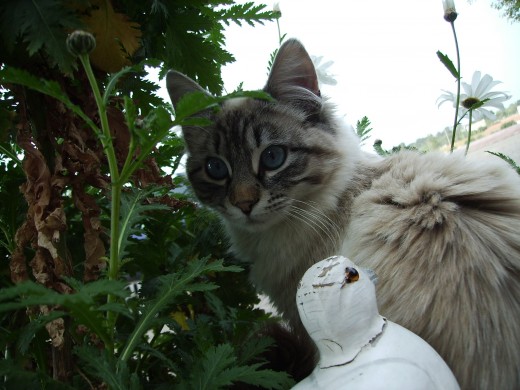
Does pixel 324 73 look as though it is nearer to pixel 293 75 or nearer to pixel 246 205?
pixel 293 75

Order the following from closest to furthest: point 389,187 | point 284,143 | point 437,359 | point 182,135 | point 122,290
Result: 1. point 122,290
2. point 437,359
3. point 389,187
4. point 284,143
5. point 182,135

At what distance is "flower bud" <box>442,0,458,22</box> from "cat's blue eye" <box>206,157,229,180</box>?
0.86 metres

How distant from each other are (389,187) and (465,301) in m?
0.32

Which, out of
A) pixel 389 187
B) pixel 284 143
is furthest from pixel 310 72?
pixel 389 187

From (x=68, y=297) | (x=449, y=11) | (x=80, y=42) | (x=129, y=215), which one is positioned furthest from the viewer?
(x=449, y=11)

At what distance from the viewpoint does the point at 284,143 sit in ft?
3.35

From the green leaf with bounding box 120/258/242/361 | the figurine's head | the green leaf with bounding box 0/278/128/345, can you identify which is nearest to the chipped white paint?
the figurine's head

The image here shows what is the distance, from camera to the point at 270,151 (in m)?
1.01

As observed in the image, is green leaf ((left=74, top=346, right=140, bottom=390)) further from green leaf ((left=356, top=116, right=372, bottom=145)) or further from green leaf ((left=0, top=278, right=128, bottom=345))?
green leaf ((left=356, top=116, right=372, bottom=145))

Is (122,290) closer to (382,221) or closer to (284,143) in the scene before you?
(382,221)

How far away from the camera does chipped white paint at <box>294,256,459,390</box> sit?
18.7 inches

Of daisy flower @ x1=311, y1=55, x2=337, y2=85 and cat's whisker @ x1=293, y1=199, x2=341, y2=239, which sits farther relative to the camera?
daisy flower @ x1=311, y1=55, x2=337, y2=85

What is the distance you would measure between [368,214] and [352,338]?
1.40 ft

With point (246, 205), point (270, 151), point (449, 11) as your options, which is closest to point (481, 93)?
point (449, 11)
